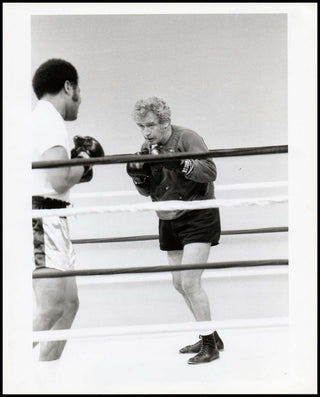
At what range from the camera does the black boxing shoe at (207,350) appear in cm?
182

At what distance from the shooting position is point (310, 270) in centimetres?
164

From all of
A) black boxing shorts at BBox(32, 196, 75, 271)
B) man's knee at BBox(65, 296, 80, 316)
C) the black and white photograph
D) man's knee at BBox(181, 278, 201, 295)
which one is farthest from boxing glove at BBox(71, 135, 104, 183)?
man's knee at BBox(181, 278, 201, 295)

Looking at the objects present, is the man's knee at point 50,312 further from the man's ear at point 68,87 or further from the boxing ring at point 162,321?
the man's ear at point 68,87

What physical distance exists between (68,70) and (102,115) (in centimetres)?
62

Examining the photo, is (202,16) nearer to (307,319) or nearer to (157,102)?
(157,102)

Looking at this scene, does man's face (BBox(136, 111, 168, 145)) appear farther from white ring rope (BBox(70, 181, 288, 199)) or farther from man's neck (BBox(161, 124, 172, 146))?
white ring rope (BBox(70, 181, 288, 199))

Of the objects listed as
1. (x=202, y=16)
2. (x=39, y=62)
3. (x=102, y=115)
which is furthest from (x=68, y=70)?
(x=102, y=115)

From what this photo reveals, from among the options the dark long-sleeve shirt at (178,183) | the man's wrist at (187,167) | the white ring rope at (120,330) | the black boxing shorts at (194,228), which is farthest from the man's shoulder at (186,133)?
the white ring rope at (120,330)

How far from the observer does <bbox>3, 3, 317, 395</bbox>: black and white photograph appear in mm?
1571

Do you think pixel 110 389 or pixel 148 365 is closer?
pixel 110 389

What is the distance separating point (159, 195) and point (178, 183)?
81 mm

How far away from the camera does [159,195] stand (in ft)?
6.26

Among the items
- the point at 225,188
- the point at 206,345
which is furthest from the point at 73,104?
the point at 206,345

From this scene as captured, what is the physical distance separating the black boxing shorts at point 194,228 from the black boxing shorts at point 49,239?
41cm
